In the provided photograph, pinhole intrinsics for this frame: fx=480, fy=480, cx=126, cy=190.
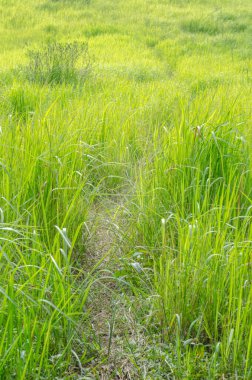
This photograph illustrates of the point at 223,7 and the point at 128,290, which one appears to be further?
the point at 223,7

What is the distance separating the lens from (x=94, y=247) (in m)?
2.21

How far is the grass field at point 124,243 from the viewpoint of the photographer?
1.48 meters

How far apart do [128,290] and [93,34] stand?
8005mm

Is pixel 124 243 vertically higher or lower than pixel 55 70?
lower

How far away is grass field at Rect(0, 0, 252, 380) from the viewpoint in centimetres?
148

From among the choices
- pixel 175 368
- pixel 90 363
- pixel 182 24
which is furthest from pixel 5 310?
pixel 182 24

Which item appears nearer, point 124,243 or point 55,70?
point 124,243

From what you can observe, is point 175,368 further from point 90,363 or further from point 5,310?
point 5,310

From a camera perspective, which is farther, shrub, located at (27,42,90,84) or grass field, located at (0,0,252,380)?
shrub, located at (27,42,90,84)

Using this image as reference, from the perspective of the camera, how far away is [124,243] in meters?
2.13

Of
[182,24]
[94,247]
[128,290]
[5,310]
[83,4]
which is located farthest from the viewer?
[83,4]

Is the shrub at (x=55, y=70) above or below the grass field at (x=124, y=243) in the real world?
above

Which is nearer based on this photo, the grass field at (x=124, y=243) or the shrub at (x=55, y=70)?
the grass field at (x=124, y=243)

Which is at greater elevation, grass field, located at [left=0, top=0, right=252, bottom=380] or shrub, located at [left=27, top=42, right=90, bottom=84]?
shrub, located at [left=27, top=42, right=90, bottom=84]
